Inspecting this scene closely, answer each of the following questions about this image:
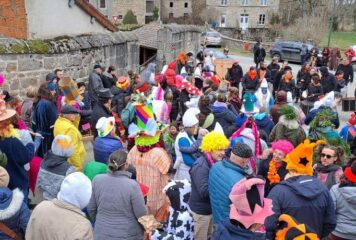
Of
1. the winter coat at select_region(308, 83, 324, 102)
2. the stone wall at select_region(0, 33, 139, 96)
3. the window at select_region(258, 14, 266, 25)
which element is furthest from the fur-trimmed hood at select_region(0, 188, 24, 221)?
the window at select_region(258, 14, 266, 25)

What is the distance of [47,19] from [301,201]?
8.79 meters

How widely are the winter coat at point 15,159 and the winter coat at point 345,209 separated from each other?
3.64 m

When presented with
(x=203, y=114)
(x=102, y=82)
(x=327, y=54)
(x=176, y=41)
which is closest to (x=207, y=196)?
(x=203, y=114)

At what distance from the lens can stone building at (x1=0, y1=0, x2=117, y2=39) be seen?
31.2 feet

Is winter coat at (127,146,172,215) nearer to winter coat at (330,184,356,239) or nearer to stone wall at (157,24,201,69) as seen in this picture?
winter coat at (330,184,356,239)

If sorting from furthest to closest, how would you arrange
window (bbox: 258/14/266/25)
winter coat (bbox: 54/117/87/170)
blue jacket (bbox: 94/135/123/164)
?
1. window (bbox: 258/14/266/25)
2. winter coat (bbox: 54/117/87/170)
3. blue jacket (bbox: 94/135/123/164)

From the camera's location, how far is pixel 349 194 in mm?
4191

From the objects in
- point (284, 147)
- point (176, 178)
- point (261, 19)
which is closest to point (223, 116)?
point (176, 178)

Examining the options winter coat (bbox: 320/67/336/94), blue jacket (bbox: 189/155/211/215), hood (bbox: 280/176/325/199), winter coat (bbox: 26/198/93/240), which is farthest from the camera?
winter coat (bbox: 320/67/336/94)

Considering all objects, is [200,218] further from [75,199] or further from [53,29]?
[53,29]

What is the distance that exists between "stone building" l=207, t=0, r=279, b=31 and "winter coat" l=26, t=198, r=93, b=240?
2052 inches

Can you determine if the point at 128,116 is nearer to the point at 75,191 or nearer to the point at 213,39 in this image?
the point at 75,191

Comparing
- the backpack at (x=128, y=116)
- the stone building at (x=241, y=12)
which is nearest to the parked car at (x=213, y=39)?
the stone building at (x=241, y=12)

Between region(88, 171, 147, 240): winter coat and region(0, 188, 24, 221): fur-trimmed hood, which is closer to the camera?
region(0, 188, 24, 221): fur-trimmed hood
